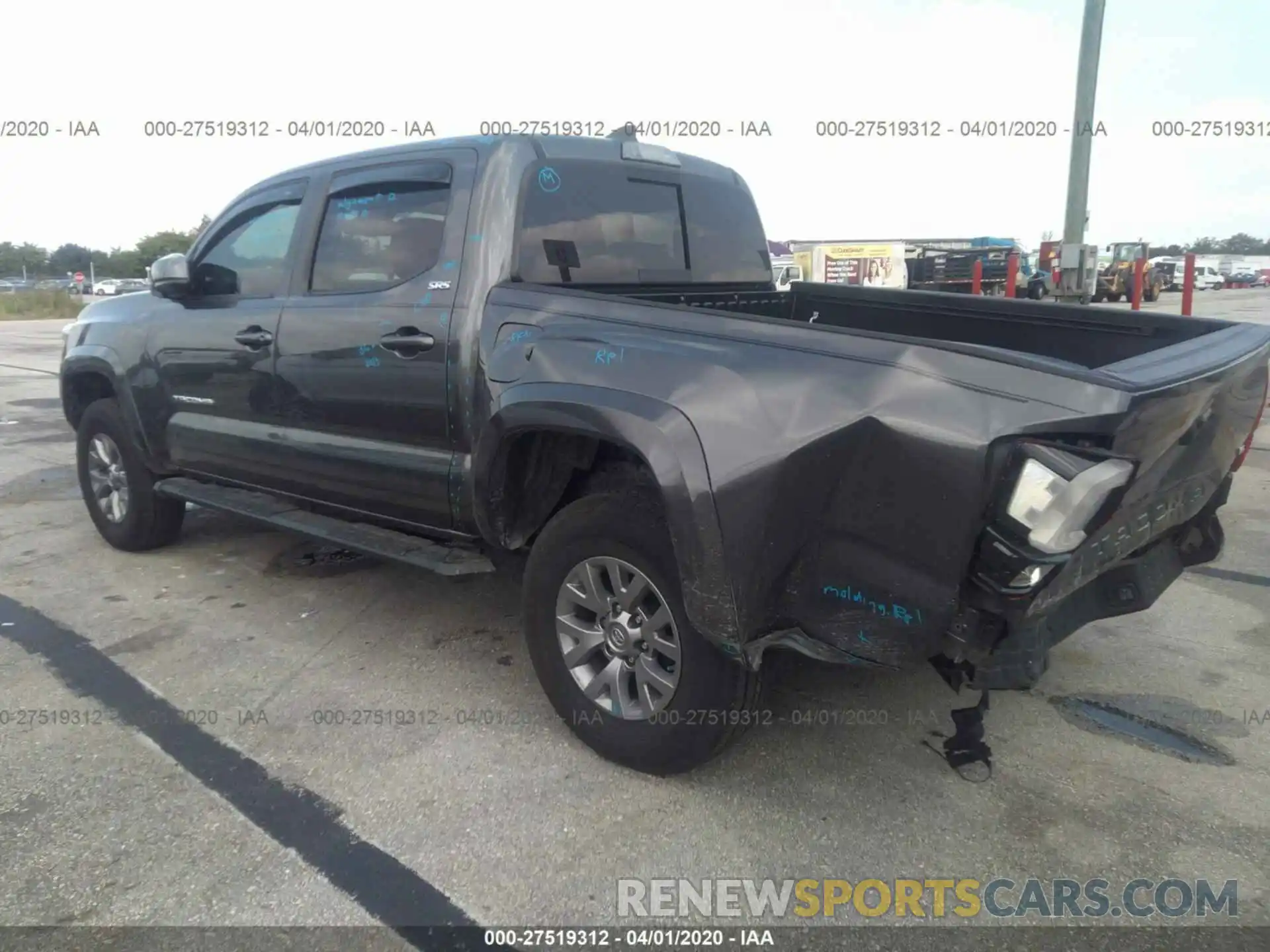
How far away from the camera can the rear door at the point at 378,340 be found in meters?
3.46

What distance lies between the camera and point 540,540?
3.15m

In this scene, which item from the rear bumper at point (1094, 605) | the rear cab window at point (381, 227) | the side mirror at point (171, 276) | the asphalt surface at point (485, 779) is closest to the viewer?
the rear bumper at point (1094, 605)

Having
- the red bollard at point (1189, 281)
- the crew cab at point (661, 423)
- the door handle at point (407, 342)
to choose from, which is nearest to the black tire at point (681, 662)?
the crew cab at point (661, 423)

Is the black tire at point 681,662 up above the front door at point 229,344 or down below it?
below

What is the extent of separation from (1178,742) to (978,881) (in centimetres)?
119

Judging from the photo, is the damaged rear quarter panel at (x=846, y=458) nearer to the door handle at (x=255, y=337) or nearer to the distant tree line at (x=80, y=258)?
the door handle at (x=255, y=337)

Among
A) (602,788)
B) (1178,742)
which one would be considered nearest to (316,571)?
(602,788)

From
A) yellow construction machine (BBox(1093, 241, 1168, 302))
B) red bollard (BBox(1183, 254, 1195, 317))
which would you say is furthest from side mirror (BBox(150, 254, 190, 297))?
yellow construction machine (BBox(1093, 241, 1168, 302))

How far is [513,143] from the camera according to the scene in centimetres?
345

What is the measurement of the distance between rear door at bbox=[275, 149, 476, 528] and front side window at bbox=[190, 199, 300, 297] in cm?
21

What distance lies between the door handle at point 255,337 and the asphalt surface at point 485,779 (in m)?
1.28

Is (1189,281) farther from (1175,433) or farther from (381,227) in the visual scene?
(381,227)

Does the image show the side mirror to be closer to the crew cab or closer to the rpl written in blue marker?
the crew cab

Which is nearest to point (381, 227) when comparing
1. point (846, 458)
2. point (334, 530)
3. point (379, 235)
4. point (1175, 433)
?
point (379, 235)
